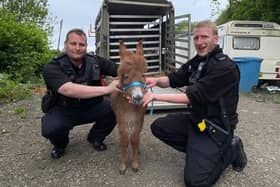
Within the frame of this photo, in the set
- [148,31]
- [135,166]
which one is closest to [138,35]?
[148,31]

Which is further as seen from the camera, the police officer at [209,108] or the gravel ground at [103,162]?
the gravel ground at [103,162]

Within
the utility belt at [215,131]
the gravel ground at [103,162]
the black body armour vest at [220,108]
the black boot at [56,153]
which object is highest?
the black body armour vest at [220,108]

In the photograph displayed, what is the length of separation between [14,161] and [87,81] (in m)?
1.53

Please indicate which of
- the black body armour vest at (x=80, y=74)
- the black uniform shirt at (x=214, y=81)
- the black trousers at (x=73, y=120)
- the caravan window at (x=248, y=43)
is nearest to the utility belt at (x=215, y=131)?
the black uniform shirt at (x=214, y=81)

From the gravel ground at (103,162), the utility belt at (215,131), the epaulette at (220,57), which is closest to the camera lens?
the epaulette at (220,57)

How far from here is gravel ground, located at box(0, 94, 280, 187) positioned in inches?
155

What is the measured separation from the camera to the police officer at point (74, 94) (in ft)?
13.0

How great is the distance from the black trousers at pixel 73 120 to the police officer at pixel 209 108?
0.98 m

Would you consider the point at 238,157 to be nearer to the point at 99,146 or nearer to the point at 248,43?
the point at 99,146

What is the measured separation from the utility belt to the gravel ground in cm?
53

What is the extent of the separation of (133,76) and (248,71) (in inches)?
332

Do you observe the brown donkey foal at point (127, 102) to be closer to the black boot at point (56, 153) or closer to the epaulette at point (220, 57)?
the epaulette at point (220, 57)

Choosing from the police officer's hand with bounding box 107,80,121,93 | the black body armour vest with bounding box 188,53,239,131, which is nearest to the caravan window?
the black body armour vest with bounding box 188,53,239,131

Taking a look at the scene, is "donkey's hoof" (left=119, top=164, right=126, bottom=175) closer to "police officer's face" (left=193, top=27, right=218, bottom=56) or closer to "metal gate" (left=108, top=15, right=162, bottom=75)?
"police officer's face" (left=193, top=27, right=218, bottom=56)
